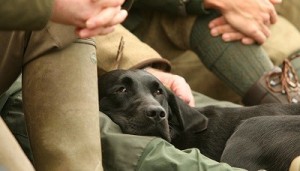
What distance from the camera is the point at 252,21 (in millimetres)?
3311

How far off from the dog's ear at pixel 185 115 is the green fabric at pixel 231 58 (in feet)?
1.79

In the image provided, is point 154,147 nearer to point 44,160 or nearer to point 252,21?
point 44,160

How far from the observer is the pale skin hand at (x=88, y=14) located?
6.21ft

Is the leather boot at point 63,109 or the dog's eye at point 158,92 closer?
the leather boot at point 63,109

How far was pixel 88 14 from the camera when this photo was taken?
197cm

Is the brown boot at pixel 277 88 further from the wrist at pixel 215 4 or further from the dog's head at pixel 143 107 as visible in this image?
the dog's head at pixel 143 107

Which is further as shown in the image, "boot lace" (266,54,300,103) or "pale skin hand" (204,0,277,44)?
"pale skin hand" (204,0,277,44)

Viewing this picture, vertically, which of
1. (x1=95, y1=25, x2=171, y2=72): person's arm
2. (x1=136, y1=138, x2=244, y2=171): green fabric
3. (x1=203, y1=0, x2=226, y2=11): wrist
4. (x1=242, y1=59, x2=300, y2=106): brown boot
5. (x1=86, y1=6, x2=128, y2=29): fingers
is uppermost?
(x1=86, y1=6, x2=128, y2=29): fingers

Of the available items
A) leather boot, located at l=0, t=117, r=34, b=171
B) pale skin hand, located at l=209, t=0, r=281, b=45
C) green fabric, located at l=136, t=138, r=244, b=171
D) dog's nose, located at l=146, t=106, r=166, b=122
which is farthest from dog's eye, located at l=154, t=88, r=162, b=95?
leather boot, located at l=0, t=117, r=34, b=171

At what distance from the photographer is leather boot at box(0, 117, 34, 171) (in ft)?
5.13

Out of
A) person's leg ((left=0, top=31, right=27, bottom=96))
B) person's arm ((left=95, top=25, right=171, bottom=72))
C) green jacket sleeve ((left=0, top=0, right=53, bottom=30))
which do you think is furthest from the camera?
person's arm ((left=95, top=25, right=171, bottom=72))

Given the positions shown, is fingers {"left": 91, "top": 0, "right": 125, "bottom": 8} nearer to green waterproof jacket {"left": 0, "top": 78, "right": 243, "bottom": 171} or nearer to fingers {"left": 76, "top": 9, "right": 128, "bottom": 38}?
fingers {"left": 76, "top": 9, "right": 128, "bottom": 38}

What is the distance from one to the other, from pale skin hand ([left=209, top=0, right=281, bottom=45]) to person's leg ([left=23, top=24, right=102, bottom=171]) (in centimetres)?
117

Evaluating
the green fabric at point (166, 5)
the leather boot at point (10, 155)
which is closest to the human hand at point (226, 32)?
the green fabric at point (166, 5)
